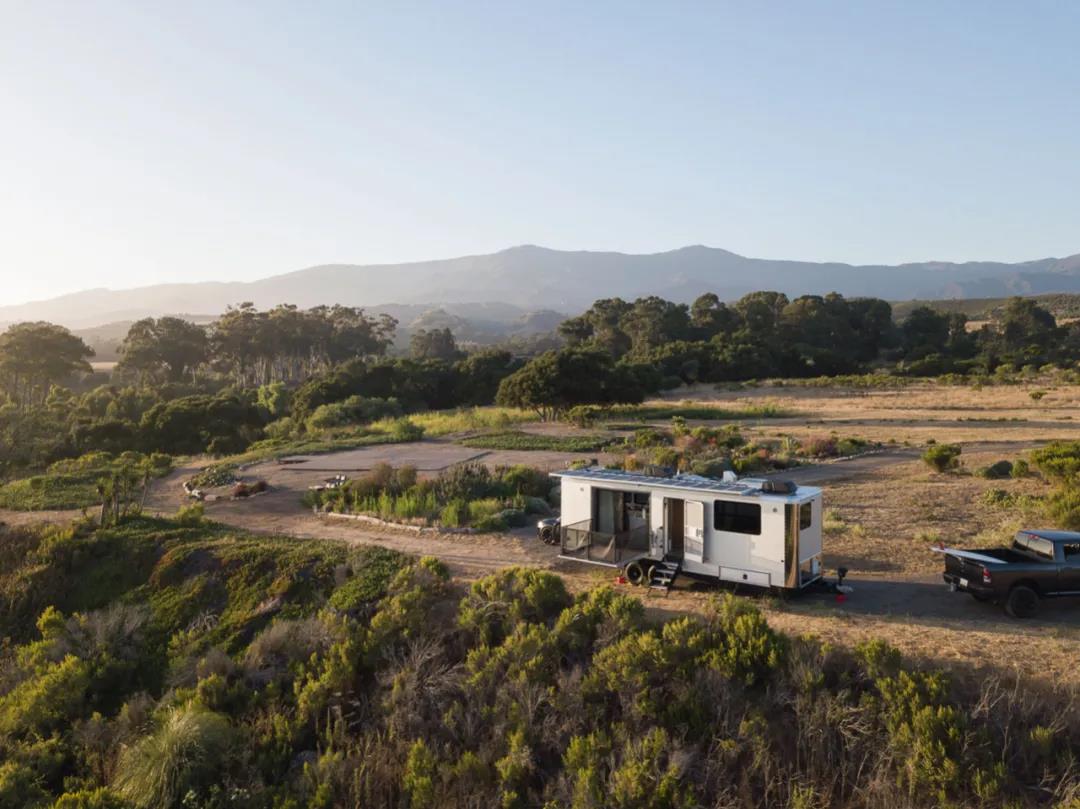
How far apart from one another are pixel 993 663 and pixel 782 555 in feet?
10.4

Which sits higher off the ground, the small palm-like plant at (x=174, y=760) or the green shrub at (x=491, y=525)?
the green shrub at (x=491, y=525)

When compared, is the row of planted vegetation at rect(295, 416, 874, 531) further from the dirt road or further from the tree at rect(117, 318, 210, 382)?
the tree at rect(117, 318, 210, 382)

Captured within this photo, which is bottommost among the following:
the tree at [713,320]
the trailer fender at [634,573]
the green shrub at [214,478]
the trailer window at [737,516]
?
the green shrub at [214,478]

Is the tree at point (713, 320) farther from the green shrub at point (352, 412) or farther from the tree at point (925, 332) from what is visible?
the green shrub at point (352, 412)

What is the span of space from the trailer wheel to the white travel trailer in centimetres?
269

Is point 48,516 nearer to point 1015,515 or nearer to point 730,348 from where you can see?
point 1015,515

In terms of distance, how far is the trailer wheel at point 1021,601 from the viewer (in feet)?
37.3

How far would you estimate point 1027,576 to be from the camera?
1137 centimetres

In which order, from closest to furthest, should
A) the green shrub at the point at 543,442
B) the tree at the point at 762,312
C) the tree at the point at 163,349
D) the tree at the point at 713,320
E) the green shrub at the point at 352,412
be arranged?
the green shrub at the point at 543,442 → the green shrub at the point at 352,412 → the tree at the point at 163,349 → the tree at the point at 762,312 → the tree at the point at 713,320

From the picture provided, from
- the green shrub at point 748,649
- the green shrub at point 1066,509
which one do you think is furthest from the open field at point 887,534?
the green shrub at point 748,649

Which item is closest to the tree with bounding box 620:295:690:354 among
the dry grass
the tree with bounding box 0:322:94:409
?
the dry grass

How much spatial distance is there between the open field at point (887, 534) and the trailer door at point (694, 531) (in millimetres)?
630

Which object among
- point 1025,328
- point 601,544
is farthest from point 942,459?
point 1025,328

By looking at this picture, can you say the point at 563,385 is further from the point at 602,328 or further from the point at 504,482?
the point at 602,328
